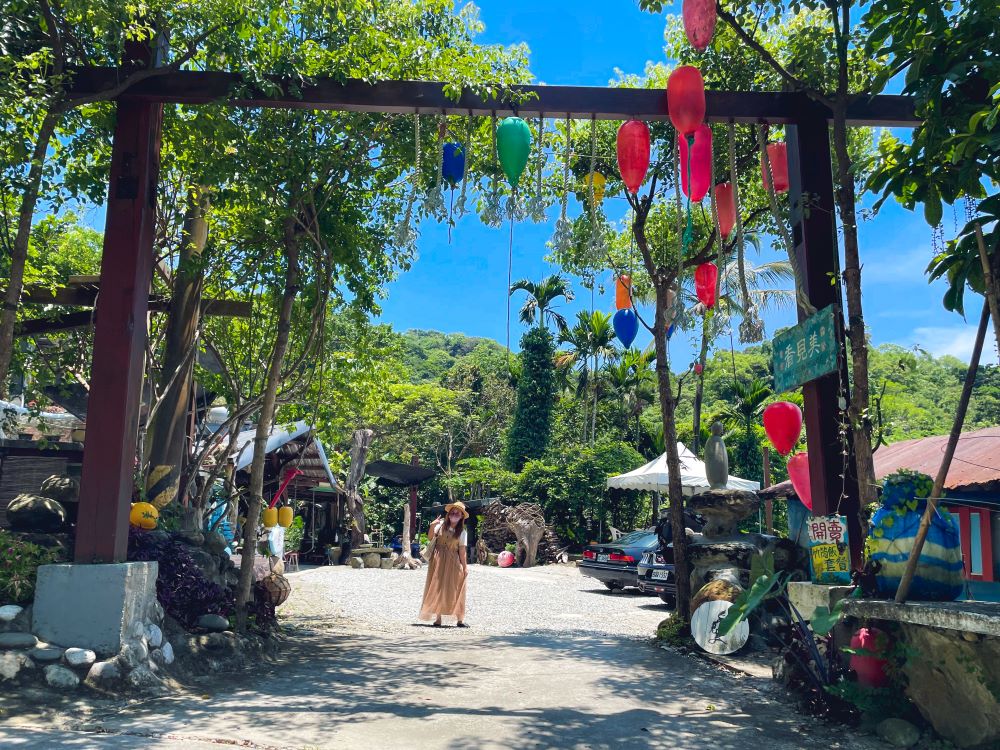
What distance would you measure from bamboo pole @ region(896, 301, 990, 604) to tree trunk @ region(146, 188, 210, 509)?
8230mm

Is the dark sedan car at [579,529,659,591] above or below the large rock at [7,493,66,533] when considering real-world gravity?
below

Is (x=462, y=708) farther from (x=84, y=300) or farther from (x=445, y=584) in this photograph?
(x=84, y=300)

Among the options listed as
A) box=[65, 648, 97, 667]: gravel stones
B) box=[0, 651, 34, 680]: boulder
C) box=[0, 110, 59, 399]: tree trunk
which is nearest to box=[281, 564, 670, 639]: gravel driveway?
box=[65, 648, 97, 667]: gravel stones

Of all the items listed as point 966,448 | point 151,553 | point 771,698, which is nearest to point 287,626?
point 151,553

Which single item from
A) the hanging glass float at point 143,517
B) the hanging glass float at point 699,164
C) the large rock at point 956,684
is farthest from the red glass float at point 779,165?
the hanging glass float at point 143,517

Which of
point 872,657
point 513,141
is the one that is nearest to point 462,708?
point 872,657

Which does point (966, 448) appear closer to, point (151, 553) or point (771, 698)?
point (771, 698)

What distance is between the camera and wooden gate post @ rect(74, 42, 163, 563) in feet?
22.8

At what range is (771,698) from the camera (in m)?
6.68

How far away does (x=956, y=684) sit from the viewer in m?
4.89

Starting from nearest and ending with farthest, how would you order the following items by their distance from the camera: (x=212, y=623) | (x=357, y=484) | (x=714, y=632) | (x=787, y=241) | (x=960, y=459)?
1. (x=787, y=241)
2. (x=212, y=623)
3. (x=714, y=632)
4. (x=960, y=459)
5. (x=357, y=484)

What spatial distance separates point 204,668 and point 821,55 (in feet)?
A: 25.8

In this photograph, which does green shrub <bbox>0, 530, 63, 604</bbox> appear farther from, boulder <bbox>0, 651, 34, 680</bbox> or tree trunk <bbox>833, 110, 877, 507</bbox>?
tree trunk <bbox>833, 110, 877, 507</bbox>

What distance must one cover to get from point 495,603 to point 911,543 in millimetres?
10498
